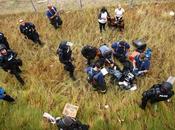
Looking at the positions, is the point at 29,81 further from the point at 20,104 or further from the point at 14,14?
the point at 14,14

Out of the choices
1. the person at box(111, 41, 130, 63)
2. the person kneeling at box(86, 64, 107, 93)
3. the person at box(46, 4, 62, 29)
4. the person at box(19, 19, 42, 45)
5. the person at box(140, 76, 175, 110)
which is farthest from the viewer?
the person at box(46, 4, 62, 29)

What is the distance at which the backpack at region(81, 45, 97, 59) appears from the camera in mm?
12203

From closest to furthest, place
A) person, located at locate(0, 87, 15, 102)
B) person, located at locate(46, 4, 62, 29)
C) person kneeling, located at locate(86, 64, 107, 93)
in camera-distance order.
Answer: person kneeling, located at locate(86, 64, 107, 93) → person, located at locate(0, 87, 15, 102) → person, located at locate(46, 4, 62, 29)

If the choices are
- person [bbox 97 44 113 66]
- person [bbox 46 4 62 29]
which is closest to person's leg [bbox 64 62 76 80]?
person [bbox 97 44 113 66]

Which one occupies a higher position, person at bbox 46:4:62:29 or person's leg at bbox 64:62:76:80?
person at bbox 46:4:62:29

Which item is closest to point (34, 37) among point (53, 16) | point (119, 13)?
point (53, 16)

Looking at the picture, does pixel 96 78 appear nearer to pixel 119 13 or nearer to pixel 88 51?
pixel 88 51

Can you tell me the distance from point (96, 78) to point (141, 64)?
1942 mm

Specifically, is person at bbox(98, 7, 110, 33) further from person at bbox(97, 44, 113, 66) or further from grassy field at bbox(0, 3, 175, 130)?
person at bbox(97, 44, 113, 66)

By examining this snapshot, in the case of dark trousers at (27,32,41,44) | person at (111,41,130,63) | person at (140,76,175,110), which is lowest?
person at (140,76,175,110)

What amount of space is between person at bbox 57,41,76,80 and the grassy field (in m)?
0.55

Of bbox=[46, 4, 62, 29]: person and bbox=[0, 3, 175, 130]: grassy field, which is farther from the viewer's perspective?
bbox=[46, 4, 62, 29]: person

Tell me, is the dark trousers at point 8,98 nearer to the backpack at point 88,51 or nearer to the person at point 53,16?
the backpack at point 88,51

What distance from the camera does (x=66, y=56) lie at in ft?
38.8
